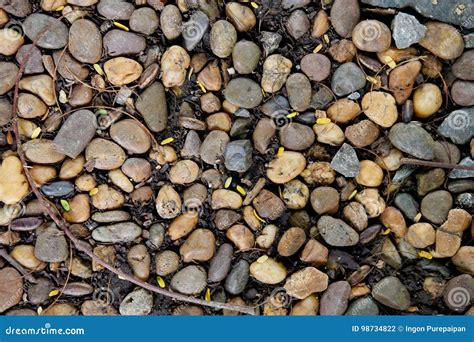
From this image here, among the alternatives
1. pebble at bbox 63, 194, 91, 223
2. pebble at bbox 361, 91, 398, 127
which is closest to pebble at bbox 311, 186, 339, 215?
pebble at bbox 361, 91, 398, 127

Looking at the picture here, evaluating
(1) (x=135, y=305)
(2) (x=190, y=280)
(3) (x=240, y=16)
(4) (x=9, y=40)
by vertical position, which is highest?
(3) (x=240, y=16)

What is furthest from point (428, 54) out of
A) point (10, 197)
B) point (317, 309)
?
point (10, 197)

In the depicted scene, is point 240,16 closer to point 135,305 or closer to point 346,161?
point 346,161

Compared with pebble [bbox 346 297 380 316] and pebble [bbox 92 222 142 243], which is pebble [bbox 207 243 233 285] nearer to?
pebble [bbox 92 222 142 243]

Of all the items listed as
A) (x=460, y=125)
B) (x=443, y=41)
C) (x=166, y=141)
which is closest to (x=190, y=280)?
(x=166, y=141)

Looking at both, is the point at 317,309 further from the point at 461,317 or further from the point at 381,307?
the point at 461,317

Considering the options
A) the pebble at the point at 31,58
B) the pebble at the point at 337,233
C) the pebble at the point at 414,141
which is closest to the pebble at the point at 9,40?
the pebble at the point at 31,58
